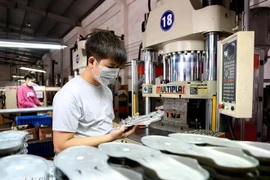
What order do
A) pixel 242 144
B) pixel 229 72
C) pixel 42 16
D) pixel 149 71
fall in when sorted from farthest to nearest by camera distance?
pixel 42 16
pixel 149 71
pixel 229 72
pixel 242 144

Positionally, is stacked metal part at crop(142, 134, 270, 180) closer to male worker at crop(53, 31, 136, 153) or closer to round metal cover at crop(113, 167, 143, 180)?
round metal cover at crop(113, 167, 143, 180)

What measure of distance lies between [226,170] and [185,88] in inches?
49.7

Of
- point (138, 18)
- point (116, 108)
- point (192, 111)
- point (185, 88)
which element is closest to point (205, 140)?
point (185, 88)

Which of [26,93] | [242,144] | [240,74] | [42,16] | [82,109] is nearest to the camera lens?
[242,144]

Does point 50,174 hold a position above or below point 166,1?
below

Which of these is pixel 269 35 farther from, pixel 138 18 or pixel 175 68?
pixel 138 18

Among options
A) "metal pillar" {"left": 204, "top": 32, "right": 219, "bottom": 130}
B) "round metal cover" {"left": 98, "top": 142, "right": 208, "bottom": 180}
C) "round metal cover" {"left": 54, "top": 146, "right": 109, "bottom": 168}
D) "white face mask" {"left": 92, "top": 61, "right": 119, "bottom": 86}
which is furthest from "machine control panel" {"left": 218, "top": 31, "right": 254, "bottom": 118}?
"round metal cover" {"left": 54, "top": 146, "right": 109, "bottom": 168}

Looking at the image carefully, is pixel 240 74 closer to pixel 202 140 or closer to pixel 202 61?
pixel 202 61

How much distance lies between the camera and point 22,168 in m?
0.52

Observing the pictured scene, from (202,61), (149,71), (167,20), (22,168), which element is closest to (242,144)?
(22,168)

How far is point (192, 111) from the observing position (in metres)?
1.87

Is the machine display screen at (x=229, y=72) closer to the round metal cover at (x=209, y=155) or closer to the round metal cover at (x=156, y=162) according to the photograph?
the round metal cover at (x=209, y=155)

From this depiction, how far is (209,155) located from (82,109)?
Answer: 74 cm

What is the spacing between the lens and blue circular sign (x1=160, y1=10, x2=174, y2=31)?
6.04 ft
